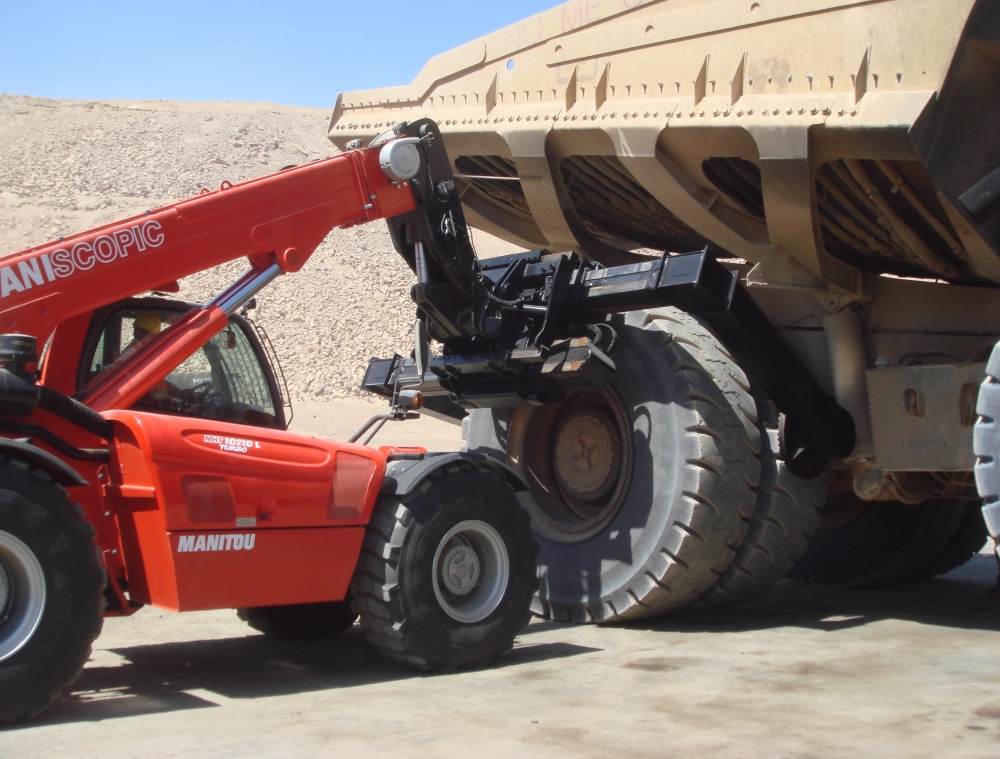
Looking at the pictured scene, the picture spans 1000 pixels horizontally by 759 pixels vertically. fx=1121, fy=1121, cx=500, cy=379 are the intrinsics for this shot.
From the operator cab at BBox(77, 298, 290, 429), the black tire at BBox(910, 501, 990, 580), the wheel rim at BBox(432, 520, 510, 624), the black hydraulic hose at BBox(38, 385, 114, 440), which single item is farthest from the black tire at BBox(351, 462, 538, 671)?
the black tire at BBox(910, 501, 990, 580)

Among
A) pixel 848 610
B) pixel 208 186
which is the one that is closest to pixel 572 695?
pixel 848 610

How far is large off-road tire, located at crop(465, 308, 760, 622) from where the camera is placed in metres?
6.38

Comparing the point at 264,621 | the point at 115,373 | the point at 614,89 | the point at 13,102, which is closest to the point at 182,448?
the point at 115,373

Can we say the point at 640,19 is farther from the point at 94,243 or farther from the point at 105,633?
the point at 105,633

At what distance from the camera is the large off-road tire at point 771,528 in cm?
664

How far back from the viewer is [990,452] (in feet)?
16.8

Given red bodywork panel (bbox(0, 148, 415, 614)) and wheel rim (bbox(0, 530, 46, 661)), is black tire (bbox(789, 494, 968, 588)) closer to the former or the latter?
red bodywork panel (bbox(0, 148, 415, 614))

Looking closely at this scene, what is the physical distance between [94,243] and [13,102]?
54902 mm

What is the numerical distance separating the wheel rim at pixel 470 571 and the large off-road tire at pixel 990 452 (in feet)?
7.42

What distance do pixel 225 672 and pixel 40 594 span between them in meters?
1.39

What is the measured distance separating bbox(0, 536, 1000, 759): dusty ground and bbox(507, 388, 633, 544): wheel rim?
714 mm

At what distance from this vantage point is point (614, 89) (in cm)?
661

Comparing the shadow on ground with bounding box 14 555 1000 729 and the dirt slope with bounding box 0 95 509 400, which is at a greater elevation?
the dirt slope with bounding box 0 95 509 400

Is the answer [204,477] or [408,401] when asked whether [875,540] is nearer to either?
[408,401]
